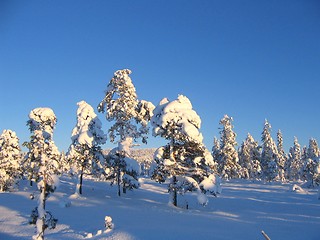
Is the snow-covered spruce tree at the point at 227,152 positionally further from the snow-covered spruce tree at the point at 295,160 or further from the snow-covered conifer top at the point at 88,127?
the snow-covered spruce tree at the point at 295,160

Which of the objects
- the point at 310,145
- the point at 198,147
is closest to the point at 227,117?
the point at 310,145

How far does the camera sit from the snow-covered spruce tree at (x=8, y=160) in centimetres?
4753

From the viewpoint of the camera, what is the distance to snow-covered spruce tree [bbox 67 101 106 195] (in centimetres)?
3709

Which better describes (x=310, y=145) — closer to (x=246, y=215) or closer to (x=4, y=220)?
(x=246, y=215)

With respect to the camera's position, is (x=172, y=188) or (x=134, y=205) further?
(x=134, y=205)

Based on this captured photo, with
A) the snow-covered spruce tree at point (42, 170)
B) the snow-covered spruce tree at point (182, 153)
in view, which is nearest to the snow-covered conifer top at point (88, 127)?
the snow-covered spruce tree at point (182, 153)

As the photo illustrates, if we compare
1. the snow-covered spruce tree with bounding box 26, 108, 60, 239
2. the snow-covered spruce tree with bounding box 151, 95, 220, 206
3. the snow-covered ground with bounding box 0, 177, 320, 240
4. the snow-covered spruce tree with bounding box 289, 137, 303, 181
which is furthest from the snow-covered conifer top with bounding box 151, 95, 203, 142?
the snow-covered spruce tree with bounding box 289, 137, 303, 181

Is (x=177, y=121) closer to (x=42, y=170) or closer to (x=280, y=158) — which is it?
(x=42, y=170)

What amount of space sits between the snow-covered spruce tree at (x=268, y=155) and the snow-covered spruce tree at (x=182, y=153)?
158 feet

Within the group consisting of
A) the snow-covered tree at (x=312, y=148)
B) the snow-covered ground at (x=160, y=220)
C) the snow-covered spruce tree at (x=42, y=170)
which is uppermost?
the snow-covered tree at (x=312, y=148)

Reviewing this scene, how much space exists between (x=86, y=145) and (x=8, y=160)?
18.6m

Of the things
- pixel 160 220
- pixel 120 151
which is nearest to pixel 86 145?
pixel 120 151

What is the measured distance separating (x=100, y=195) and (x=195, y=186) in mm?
15456

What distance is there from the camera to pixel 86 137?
37.1m
